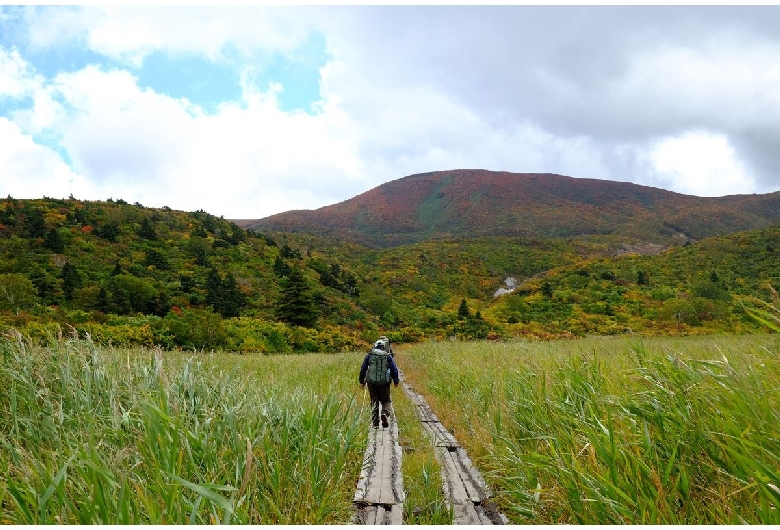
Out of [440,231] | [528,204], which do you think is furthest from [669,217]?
[440,231]

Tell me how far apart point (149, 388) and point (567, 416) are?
3.85 metres

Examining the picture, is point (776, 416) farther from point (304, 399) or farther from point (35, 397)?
point (35, 397)

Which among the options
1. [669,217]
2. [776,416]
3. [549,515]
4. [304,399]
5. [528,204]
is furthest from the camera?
[528,204]

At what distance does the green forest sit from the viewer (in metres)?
23.0

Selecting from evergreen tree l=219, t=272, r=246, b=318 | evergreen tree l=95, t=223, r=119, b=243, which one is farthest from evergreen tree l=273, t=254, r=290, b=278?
evergreen tree l=95, t=223, r=119, b=243

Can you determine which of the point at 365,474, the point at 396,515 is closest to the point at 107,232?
the point at 365,474

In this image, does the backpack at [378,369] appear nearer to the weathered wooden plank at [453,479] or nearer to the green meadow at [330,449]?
the green meadow at [330,449]

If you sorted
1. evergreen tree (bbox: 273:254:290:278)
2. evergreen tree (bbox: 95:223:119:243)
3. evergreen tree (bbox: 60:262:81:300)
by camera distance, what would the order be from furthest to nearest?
evergreen tree (bbox: 273:254:290:278), evergreen tree (bbox: 95:223:119:243), evergreen tree (bbox: 60:262:81:300)

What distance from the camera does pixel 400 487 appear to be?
164 inches

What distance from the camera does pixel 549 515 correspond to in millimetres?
3227

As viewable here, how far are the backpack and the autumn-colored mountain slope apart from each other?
3629 inches

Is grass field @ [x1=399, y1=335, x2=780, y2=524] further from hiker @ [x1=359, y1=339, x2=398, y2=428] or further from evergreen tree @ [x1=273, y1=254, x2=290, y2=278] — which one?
evergreen tree @ [x1=273, y1=254, x2=290, y2=278]

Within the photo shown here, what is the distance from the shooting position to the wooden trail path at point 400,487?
3651mm

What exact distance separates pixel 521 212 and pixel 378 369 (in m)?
121
